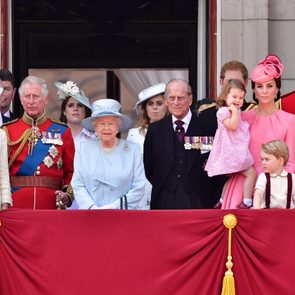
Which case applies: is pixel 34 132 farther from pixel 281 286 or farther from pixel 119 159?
pixel 281 286

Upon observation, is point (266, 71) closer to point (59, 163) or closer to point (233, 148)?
point (233, 148)

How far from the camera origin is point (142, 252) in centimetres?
1225

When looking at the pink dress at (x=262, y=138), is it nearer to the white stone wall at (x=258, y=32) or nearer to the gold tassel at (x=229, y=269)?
the gold tassel at (x=229, y=269)

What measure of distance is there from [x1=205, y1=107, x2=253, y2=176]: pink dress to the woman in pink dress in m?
0.13

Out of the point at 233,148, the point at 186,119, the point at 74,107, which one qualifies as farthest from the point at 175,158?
the point at 74,107

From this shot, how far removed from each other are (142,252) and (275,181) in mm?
1151

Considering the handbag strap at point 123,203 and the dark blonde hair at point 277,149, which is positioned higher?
the dark blonde hair at point 277,149

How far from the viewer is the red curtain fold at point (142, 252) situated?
1217 cm

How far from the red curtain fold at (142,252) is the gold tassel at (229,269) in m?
0.04

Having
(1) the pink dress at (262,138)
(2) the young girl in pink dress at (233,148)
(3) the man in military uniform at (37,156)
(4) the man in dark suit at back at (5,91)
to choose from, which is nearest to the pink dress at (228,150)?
(2) the young girl in pink dress at (233,148)

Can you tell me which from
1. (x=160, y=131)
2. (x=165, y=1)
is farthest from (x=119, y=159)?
(x=165, y=1)

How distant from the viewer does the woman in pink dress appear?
41.3 ft

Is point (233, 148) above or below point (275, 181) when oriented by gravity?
above

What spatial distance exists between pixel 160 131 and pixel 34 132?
1047 mm
